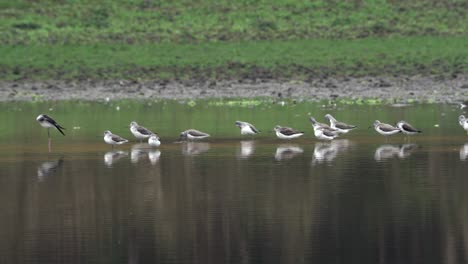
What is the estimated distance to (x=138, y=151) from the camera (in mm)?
23312

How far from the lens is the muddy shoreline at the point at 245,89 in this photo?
3847 cm

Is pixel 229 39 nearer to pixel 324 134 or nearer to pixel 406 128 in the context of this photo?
pixel 406 128

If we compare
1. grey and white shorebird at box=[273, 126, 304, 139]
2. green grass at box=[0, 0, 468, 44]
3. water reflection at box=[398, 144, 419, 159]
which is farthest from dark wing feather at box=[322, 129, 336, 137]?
green grass at box=[0, 0, 468, 44]

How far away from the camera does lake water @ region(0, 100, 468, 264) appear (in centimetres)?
1277

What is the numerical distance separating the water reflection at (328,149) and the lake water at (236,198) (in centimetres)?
4

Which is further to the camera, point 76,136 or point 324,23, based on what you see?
point 324,23

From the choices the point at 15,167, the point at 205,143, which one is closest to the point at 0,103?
the point at 205,143

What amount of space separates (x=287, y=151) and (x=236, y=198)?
6614mm

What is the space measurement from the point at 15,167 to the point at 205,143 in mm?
4916

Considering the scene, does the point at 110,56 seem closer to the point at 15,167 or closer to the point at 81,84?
the point at 81,84

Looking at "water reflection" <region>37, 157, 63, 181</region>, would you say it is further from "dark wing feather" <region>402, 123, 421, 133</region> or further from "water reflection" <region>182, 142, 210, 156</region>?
"dark wing feather" <region>402, 123, 421, 133</region>

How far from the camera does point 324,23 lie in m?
50.0

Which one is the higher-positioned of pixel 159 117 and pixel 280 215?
pixel 280 215

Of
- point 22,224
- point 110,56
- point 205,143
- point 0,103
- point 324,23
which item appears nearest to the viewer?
point 22,224
